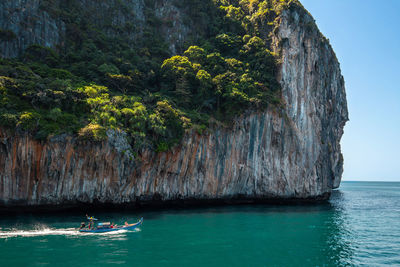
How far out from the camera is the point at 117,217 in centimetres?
2666

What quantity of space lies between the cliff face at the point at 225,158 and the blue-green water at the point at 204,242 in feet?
11.5

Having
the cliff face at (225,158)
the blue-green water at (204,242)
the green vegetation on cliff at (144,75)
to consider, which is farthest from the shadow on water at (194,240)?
the green vegetation on cliff at (144,75)

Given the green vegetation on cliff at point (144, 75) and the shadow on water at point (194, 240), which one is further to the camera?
the green vegetation on cliff at point (144, 75)

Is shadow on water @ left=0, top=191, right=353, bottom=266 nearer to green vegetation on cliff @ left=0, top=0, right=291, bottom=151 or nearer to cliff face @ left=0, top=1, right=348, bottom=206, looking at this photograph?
cliff face @ left=0, top=1, right=348, bottom=206

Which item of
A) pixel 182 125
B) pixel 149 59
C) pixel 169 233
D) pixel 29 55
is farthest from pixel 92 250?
pixel 149 59

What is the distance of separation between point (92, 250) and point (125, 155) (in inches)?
480

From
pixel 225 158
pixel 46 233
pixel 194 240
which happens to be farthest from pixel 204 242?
A: pixel 225 158

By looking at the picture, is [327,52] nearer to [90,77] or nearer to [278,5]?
[278,5]

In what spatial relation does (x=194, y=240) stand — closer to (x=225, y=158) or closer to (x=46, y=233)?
(x=46, y=233)

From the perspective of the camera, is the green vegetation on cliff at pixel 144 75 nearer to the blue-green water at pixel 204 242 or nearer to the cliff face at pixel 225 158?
the cliff face at pixel 225 158

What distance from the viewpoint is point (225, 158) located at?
116 ft

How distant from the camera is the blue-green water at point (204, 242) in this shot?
15.3m

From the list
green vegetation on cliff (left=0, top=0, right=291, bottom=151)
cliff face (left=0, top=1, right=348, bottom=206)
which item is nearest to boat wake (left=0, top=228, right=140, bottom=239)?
cliff face (left=0, top=1, right=348, bottom=206)

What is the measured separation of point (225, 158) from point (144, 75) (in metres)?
17.7
